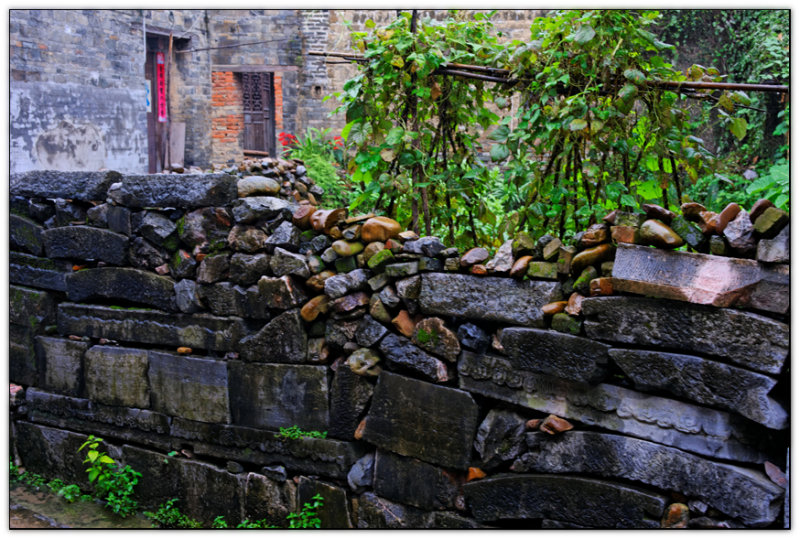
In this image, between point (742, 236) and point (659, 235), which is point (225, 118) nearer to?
point (659, 235)

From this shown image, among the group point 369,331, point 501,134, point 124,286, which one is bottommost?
point 369,331

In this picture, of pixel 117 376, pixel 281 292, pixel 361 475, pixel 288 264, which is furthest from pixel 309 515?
pixel 117 376

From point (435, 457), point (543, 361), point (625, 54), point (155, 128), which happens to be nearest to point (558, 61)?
point (625, 54)

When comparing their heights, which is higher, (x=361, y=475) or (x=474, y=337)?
(x=474, y=337)

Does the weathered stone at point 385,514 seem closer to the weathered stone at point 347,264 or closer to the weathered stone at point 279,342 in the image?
the weathered stone at point 279,342

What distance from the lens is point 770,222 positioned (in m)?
2.75

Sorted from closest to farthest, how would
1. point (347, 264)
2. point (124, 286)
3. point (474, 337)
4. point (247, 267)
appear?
point (474, 337)
point (347, 264)
point (247, 267)
point (124, 286)

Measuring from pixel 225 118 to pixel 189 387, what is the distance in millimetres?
12315

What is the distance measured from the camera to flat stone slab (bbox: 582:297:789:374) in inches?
110

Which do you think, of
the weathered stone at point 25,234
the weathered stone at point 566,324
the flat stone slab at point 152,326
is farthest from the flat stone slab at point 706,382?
the weathered stone at point 25,234

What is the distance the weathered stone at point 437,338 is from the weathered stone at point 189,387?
1.34 metres

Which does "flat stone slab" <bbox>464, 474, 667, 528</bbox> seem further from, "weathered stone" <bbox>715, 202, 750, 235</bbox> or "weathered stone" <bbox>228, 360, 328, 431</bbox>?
"weathered stone" <bbox>715, 202, 750, 235</bbox>

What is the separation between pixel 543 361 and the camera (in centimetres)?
333

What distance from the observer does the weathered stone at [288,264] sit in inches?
159
